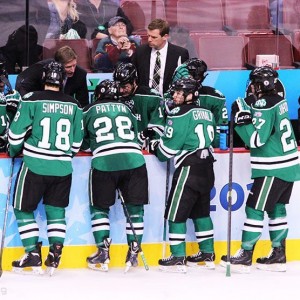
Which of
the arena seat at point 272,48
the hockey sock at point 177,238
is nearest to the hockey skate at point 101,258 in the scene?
the hockey sock at point 177,238

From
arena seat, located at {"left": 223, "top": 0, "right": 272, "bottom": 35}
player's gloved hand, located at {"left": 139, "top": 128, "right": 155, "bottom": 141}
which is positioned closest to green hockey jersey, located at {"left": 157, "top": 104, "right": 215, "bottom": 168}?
player's gloved hand, located at {"left": 139, "top": 128, "right": 155, "bottom": 141}

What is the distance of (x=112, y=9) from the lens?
910 cm

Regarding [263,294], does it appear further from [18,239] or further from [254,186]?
[18,239]

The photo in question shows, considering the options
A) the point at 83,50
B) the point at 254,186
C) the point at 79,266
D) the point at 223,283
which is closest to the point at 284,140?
the point at 254,186

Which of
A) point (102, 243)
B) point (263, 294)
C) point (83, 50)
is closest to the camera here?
point (263, 294)

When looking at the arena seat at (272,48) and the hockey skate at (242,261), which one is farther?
the arena seat at (272,48)

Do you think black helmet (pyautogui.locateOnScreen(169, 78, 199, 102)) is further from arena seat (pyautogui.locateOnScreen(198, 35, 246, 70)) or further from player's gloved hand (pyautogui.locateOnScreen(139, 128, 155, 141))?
arena seat (pyautogui.locateOnScreen(198, 35, 246, 70))

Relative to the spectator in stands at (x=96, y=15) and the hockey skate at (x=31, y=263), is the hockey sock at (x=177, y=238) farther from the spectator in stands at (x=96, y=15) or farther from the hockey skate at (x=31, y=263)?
the spectator in stands at (x=96, y=15)

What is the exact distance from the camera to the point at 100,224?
7.66 metres

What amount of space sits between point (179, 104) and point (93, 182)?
72cm

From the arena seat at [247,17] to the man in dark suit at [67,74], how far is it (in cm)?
159

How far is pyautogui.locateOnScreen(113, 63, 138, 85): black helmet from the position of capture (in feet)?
25.7

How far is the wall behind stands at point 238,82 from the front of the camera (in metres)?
9.03

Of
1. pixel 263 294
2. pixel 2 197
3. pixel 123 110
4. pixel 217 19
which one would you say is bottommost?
pixel 263 294
